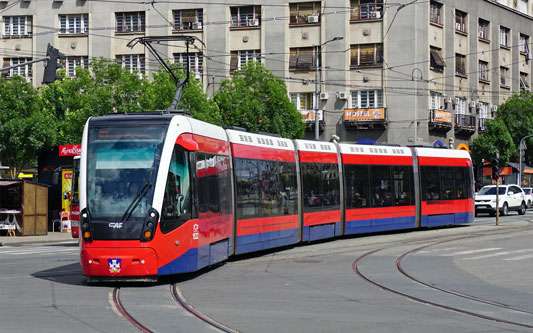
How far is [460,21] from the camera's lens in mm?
57469

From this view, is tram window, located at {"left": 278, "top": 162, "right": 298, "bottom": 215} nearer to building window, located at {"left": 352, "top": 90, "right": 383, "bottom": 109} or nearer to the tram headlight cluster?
the tram headlight cluster

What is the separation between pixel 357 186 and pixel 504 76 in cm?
4125

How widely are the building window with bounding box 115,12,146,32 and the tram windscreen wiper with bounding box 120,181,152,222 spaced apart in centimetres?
4291

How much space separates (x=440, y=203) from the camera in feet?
98.0

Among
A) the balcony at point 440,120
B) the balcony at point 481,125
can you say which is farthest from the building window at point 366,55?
the balcony at point 481,125

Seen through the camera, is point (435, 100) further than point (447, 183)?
Yes

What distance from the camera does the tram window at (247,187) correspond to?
18.5 meters

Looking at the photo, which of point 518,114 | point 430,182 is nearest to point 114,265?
point 430,182

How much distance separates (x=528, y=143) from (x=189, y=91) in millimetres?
30463

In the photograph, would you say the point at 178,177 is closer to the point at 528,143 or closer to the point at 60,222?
the point at 60,222

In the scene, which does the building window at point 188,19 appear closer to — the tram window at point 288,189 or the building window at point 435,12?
the building window at point 435,12

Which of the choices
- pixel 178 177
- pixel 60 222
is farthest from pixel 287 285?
pixel 60 222

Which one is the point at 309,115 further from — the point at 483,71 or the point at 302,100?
the point at 483,71

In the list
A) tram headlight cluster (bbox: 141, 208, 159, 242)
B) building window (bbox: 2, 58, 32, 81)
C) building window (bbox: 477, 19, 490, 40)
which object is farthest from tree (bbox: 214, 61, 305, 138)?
tram headlight cluster (bbox: 141, 208, 159, 242)
